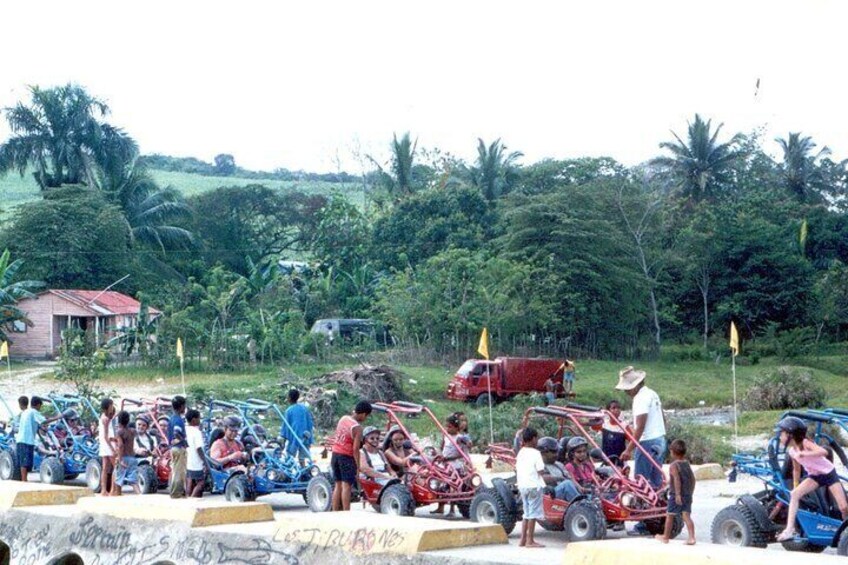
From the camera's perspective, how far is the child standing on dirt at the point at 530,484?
506 inches

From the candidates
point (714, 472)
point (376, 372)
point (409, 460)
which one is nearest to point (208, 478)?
point (409, 460)

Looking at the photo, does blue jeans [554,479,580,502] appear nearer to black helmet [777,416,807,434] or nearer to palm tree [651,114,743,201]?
black helmet [777,416,807,434]

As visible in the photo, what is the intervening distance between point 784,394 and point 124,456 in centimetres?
2201

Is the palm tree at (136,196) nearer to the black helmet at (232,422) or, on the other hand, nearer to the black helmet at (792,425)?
the black helmet at (232,422)

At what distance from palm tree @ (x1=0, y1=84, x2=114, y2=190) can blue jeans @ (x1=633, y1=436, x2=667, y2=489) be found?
167 feet

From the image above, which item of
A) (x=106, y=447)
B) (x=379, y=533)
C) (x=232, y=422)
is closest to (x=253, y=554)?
(x=379, y=533)

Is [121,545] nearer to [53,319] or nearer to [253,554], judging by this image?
[253,554]

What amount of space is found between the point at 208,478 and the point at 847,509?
8548 millimetres

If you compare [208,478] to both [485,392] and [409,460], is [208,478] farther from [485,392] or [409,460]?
[485,392]

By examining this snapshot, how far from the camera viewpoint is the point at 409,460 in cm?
1517

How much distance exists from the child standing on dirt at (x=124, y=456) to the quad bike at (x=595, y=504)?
18.5 ft

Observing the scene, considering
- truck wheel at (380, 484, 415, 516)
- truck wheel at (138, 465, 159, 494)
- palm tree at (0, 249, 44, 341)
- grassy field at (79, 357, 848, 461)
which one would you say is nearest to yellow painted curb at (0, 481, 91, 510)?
truck wheel at (138, 465, 159, 494)

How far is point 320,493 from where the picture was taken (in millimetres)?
15938

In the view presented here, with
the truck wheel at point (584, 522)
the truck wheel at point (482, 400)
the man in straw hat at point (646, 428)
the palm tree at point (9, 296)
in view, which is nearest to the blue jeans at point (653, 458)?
the man in straw hat at point (646, 428)
